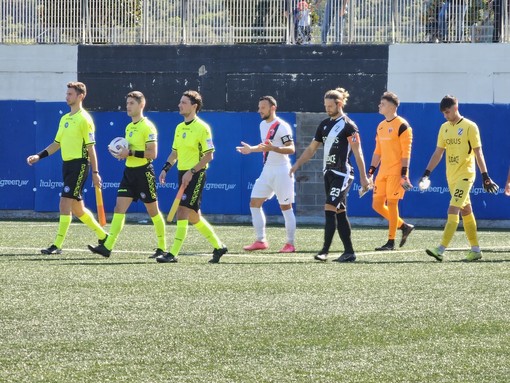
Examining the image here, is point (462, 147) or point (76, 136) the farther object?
point (76, 136)

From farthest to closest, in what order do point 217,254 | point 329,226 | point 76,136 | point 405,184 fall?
point 405,184 → point 76,136 → point 329,226 → point 217,254

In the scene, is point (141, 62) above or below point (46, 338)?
above

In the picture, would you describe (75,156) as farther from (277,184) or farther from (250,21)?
(250,21)

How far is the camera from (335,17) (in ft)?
79.4

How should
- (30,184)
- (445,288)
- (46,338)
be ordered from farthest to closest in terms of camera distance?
1. (30,184)
2. (445,288)
3. (46,338)

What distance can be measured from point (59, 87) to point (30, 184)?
217 cm

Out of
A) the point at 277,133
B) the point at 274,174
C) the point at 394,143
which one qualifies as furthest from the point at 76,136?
the point at 394,143

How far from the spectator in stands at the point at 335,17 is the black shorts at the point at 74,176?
A: 10811 millimetres

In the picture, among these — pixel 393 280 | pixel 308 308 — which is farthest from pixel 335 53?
pixel 308 308

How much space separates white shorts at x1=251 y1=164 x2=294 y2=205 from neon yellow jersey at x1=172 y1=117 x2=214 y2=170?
8.39 ft

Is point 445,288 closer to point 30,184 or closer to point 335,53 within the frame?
point 335,53

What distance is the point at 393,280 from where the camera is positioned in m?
11.1

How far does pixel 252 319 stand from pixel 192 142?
469cm

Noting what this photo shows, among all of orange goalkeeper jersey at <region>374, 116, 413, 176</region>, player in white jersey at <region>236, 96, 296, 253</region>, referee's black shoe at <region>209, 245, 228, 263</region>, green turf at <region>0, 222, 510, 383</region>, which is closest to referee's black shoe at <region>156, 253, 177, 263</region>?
green turf at <region>0, 222, 510, 383</region>
